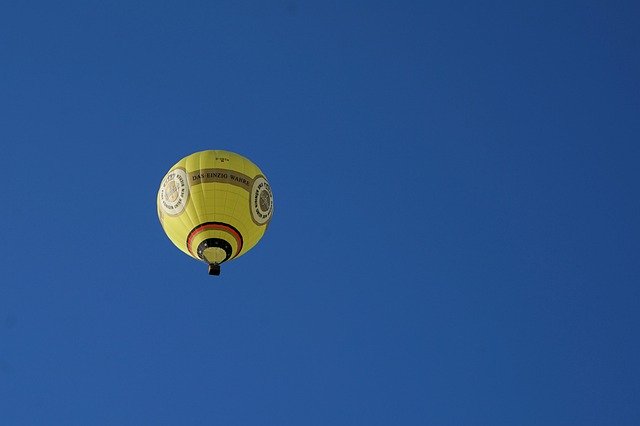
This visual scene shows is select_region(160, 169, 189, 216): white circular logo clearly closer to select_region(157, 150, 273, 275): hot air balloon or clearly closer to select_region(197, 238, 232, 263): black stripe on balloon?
select_region(157, 150, 273, 275): hot air balloon

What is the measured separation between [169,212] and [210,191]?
1.48 metres

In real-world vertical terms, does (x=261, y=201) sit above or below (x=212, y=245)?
above

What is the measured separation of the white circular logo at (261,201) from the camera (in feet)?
123

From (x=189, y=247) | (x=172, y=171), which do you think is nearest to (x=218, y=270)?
(x=189, y=247)

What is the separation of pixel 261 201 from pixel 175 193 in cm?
257

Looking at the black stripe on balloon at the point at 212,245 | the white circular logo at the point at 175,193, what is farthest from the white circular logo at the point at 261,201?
the white circular logo at the point at 175,193

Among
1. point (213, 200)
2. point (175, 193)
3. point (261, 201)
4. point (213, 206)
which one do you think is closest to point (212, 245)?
point (213, 206)

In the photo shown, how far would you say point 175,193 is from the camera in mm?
37062

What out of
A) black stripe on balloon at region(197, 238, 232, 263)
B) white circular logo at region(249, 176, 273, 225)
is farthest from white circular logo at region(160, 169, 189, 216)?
white circular logo at region(249, 176, 273, 225)

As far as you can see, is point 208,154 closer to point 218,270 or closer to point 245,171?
point 245,171

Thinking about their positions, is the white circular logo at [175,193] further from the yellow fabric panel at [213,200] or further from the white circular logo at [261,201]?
the white circular logo at [261,201]

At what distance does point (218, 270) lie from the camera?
36781mm

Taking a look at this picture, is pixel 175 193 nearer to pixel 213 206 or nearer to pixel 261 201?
pixel 213 206

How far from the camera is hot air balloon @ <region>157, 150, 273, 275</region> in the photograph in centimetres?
3653
